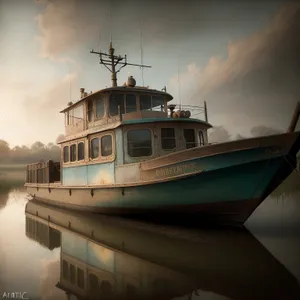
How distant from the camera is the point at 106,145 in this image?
9.13 m

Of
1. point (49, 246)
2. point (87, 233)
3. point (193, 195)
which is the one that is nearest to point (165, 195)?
point (193, 195)

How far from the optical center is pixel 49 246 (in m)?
6.70

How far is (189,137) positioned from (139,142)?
1.71 metres

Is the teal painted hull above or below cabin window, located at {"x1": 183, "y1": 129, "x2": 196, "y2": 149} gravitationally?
below

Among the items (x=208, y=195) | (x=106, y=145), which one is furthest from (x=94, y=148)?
(x=208, y=195)

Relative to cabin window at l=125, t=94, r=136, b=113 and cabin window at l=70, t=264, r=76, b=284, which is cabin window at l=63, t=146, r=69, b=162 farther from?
cabin window at l=70, t=264, r=76, b=284

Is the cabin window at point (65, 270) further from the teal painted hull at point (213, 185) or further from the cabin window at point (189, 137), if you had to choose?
the cabin window at point (189, 137)

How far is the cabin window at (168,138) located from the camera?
8.41 meters

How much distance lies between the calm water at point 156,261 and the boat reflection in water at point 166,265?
0.01 meters

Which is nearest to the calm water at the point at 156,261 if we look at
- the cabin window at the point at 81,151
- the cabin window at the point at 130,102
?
the cabin window at the point at 81,151

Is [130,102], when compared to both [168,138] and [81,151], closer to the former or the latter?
[168,138]

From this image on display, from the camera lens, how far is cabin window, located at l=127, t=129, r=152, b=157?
8375mm

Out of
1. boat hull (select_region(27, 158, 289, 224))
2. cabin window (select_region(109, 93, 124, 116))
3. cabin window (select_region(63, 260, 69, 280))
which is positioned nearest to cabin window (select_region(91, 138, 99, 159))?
cabin window (select_region(109, 93, 124, 116))

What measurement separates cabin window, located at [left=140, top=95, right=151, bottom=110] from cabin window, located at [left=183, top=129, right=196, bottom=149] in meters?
2.31
